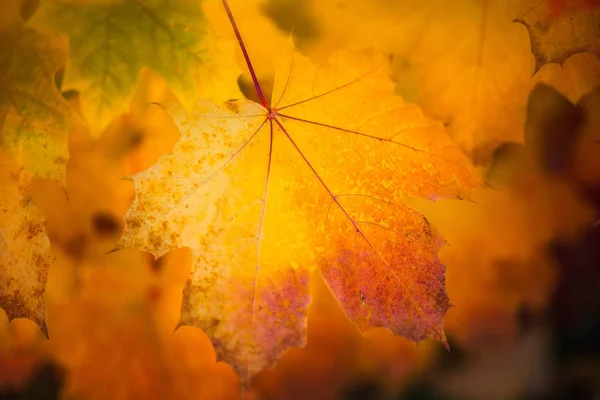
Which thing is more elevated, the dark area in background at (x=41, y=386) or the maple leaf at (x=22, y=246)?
the maple leaf at (x=22, y=246)

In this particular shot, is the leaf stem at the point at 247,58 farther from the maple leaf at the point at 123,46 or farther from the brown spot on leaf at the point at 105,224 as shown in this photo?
the brown spot on leaf at the point at 105,224

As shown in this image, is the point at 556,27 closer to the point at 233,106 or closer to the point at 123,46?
the point at 233,106

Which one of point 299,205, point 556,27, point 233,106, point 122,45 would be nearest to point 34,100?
point 122,45

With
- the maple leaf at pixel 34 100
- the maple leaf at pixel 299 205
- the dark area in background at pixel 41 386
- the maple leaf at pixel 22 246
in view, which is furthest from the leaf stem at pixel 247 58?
the dark area in background at pixel 41 386

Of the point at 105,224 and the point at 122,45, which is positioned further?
the point at 105,224

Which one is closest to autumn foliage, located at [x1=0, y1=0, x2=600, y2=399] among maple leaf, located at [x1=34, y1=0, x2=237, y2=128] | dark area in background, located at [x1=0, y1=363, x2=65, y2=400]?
maple leaf, located at [x1=34, y1=0, x2=237, y2=128]

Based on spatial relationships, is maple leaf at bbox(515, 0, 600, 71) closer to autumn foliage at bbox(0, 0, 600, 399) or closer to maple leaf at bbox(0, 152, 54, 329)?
autumn foliage at bbox(0, 0, 600, 399)
